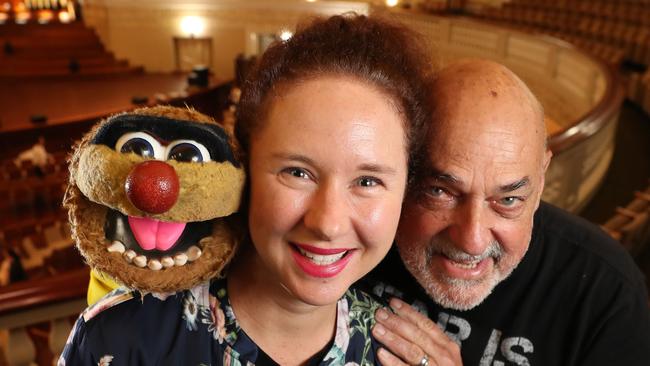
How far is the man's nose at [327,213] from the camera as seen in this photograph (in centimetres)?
94

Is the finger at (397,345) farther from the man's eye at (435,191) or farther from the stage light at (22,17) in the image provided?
the stage light at (22,17)

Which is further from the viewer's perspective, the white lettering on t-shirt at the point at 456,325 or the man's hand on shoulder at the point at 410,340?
the white lettering on t-shirt at the point at 456,325

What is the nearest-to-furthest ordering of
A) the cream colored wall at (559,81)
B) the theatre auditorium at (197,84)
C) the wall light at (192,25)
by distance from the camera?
→ the theatre auditorium at (197,84), the cream colored wall at (559,81), the wall light at (192,25)

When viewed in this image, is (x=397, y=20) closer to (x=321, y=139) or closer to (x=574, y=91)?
(x=321, y=139)

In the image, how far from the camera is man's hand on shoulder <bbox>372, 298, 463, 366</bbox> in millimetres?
1317

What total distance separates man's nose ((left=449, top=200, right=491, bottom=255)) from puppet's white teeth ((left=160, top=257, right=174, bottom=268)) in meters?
0.68

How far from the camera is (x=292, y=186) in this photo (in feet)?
3.19

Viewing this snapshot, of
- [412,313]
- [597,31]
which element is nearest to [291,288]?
[412,313]

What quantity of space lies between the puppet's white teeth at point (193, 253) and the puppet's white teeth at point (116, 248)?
12cm

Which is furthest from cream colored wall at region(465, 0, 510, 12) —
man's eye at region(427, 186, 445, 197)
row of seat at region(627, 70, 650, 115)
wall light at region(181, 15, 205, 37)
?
man's eye at region(427, 186, 445, 197)

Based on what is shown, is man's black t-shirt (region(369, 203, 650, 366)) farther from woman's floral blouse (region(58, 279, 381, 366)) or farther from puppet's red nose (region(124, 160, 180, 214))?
puppet's red nose (region(124, 160, 180, 214))

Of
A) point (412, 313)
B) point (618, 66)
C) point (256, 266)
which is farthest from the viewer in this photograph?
point (618, 66)

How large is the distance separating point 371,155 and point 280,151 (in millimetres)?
165

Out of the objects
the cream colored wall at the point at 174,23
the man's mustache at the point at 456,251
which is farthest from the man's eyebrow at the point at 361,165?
the cream colored wall at the point at 174,23
